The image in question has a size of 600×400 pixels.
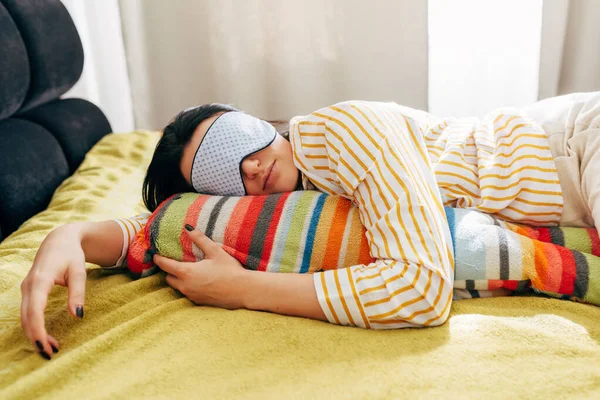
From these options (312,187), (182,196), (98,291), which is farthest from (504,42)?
(98,291)

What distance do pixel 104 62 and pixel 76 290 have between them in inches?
57.0

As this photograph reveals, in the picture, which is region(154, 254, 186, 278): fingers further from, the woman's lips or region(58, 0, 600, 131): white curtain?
region(58, 0, 600, 131): white curtain

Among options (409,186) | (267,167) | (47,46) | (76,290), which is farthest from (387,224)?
(47,46)

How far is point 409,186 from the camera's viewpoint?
0.90 meters

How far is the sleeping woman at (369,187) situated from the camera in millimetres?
851

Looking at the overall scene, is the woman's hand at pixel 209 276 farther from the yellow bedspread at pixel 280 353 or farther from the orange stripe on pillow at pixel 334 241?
the orange stripe on pillow at pixel 334 241

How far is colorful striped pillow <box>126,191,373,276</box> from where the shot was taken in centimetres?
95

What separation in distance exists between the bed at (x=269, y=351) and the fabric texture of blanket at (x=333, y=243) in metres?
0.04

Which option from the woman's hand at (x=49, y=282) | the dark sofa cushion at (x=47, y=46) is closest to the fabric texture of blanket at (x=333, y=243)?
the woman's hand at (x=49, y=282)

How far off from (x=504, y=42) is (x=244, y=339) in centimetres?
141

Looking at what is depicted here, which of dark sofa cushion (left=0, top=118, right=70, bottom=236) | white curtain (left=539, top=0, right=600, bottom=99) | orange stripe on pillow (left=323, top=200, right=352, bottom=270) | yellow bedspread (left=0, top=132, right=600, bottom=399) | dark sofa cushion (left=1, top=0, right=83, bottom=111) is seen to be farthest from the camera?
white curtain (left=539, top=0, right=600, bottom=99)

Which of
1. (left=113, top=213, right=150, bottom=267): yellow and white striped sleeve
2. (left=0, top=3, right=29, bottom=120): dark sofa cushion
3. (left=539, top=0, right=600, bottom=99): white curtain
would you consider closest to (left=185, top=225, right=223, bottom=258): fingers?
(left=113, top=213, right=150, bottom=267): yellow and white striped sleeve

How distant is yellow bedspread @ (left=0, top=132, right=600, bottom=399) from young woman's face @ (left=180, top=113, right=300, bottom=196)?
259mm

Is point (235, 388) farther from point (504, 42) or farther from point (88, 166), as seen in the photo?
point (504, 42)
